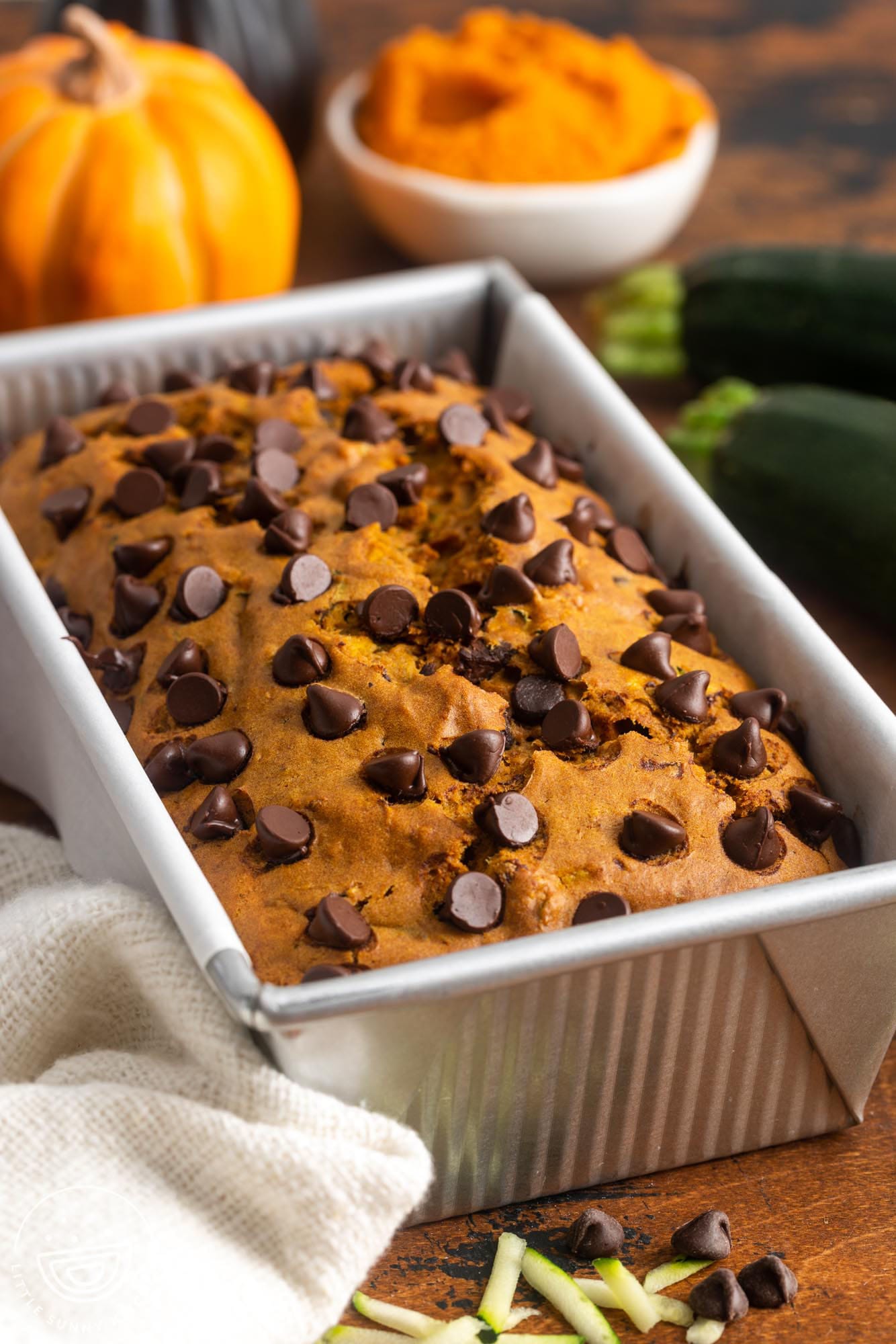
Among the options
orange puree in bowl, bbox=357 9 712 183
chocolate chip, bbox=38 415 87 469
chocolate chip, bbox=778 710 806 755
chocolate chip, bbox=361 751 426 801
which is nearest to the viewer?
chocolate chip, bbox=361 751 426 801

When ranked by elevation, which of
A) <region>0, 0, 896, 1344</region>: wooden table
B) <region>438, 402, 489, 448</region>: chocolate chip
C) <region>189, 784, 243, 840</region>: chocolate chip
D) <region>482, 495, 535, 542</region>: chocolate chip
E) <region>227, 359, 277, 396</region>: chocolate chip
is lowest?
<region>0, 0, 896, 1344</region>: wooden table

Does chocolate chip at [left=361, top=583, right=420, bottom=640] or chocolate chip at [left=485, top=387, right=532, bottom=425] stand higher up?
chocolate chip at [left=361, top=583, right=420, bottom=640]

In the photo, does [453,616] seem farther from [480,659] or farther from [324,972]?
[324,972]

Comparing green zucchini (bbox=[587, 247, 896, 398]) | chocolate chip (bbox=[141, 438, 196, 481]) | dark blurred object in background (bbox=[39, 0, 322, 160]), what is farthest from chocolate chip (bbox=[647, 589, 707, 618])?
dark blurred object in background (bbox=[39, 0, 322, 160])

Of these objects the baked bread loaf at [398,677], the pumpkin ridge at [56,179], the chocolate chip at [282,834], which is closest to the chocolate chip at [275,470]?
the baked bread loaf at [398,677]

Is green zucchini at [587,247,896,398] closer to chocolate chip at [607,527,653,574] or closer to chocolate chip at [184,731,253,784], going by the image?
chocolate chip at [607,527,653,574]

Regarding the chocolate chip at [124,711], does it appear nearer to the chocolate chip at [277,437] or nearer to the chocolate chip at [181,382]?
the chocolate chip at [277,437]

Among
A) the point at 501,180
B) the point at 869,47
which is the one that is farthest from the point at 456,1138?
the point at 869,47
